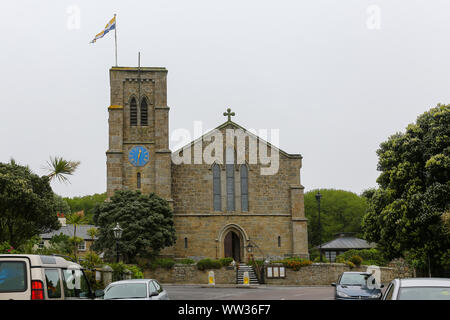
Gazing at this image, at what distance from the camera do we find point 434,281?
350 inches

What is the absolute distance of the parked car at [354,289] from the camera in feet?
65.4

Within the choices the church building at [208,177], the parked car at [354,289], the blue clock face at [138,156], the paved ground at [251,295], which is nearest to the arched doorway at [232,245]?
the church building at [208,177]

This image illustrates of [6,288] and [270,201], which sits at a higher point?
[270,201]

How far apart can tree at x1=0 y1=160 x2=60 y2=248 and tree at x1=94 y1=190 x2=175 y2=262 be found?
3709 millimetres

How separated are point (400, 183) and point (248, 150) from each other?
850 inches

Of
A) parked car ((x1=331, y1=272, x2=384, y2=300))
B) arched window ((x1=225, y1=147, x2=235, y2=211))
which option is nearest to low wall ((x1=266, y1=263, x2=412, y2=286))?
arched window ((x1=225, y1=147, x2=235, y2=211))

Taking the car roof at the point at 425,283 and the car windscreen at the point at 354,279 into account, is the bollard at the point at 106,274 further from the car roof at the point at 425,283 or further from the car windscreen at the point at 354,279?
the car roof at the point at 425,283

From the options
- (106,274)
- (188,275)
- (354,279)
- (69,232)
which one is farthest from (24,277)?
(69,232)

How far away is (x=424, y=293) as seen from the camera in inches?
334

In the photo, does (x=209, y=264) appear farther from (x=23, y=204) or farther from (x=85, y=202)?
(x=85, y=202)

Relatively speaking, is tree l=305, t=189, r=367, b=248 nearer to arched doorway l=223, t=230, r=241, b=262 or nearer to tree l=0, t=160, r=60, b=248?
arched doorway l=223, t=230, r=241, b=262

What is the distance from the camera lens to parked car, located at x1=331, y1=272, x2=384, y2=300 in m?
19.9
